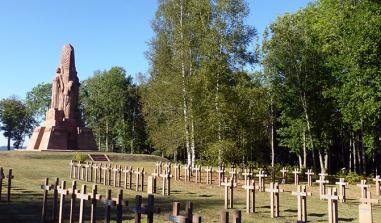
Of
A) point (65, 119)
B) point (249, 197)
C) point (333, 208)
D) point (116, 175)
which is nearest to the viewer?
point (333, 208)

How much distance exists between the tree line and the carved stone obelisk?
12.1 metres

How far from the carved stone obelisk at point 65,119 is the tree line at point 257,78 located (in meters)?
12.1

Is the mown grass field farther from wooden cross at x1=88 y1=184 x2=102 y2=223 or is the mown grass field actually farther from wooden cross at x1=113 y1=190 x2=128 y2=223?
wooden cross at x1=113 y1=190 x2=128 y2=223

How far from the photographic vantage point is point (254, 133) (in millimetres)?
23750

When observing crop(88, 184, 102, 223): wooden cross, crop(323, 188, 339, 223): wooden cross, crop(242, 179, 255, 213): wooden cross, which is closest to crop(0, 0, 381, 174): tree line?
crop(242, 179, 255, 213): wooden cross

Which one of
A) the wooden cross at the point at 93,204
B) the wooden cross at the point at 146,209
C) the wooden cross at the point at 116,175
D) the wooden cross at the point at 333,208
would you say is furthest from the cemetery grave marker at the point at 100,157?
the wooden cross at the point at 146,209

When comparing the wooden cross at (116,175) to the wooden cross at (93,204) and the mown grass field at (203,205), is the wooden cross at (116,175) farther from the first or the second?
the wooden cross at (93,204)

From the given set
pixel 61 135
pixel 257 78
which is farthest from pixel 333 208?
pixel 61 135

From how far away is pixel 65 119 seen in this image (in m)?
46.9

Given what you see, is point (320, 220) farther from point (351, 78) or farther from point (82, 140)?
point (82, 140)

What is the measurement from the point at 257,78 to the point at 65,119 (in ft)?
69.7

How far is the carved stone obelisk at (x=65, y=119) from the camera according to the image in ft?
149

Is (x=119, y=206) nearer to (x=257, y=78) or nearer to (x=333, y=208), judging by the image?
(x=333, y=208)

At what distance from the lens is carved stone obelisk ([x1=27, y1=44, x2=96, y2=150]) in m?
45.4
